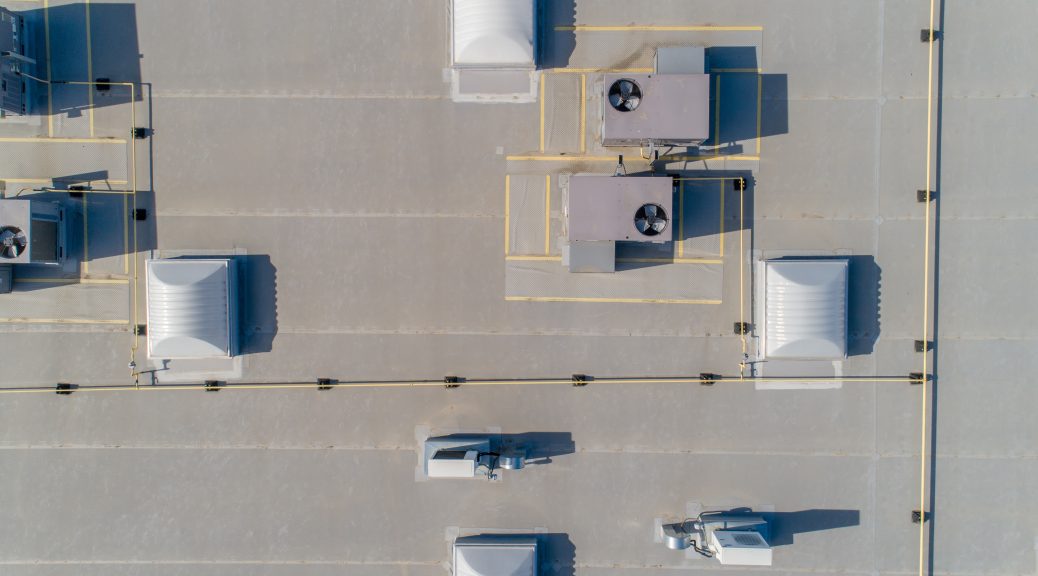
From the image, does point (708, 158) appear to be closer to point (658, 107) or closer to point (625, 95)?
point (658, 107)

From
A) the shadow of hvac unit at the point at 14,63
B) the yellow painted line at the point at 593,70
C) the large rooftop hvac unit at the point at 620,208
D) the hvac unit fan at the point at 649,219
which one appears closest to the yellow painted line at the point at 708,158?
the large rooftop hvac unit at the point at 620,208

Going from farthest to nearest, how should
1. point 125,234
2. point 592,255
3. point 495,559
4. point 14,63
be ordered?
point 125,234
point 495,559
point 592,255
point 14,63

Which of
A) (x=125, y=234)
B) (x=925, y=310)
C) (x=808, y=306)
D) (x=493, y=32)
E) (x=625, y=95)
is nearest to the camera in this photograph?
(x=625, y=95)

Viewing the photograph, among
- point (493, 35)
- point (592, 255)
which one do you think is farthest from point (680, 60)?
point (592, 255)

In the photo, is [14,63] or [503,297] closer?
[14,63]

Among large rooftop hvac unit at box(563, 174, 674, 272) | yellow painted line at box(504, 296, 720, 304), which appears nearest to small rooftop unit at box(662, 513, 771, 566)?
yellow painted line at box(504, 296, 720, 304)

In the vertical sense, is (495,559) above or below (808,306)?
below

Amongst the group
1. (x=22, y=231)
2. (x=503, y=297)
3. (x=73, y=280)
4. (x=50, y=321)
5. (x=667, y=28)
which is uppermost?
(x=667, y=28)
